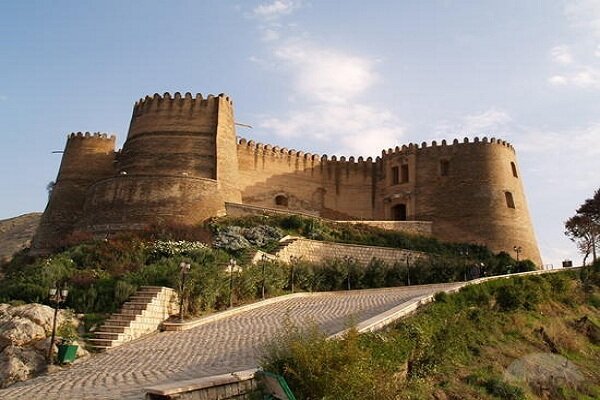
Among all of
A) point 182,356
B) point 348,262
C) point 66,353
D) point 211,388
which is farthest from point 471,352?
point 348,262

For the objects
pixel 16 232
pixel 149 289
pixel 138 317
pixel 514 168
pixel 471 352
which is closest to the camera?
pixel 471 352

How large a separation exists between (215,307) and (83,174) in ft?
59.4

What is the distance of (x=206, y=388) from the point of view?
5793mm

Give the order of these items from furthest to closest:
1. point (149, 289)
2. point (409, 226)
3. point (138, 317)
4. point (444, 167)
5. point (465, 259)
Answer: point (444, 167) < point (409, 226) < point (465, 259) < point (149, 289) < point (138, 317)

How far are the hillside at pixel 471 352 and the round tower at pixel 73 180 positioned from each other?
20.7m

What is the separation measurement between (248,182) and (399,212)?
872 cm

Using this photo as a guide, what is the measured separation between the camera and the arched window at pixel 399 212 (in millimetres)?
32906

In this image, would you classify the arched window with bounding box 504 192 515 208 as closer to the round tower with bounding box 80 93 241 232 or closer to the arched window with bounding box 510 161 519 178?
the arched window with bounding box 510 161 519 178

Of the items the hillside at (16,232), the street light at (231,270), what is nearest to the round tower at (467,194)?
the street light at (231,270)

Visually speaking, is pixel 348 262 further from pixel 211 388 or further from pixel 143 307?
pixel 211 388

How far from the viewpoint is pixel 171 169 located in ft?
86.9

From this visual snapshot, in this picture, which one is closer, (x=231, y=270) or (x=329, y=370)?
(x=329, y=370)

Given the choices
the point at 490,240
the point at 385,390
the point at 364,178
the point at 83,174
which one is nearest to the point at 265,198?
the point at 364,178

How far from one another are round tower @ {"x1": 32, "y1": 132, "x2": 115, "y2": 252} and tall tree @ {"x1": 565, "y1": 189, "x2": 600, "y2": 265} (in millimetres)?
23772
